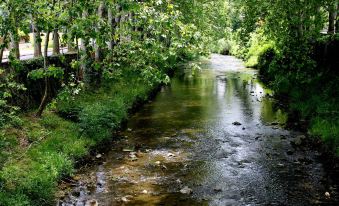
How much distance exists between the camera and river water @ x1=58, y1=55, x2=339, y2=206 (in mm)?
12087

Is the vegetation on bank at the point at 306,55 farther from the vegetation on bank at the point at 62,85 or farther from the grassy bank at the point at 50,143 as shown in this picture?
the grassy bank at the point at 50,143

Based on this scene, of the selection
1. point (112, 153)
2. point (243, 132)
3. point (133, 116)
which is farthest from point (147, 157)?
point (133, 116)

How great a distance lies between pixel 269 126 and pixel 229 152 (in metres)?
4.89

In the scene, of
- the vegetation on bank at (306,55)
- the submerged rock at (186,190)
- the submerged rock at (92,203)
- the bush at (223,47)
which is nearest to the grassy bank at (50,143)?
the submerged rock at (92,203)

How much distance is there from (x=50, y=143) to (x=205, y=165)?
5.44 meters

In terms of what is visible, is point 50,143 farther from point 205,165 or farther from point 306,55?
point 306,55

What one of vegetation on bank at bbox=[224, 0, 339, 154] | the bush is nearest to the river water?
vegetation on bank at bbox=[224, 0, 339, 154]

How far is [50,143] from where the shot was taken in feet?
47.6

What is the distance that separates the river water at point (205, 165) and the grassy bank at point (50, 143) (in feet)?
2.11

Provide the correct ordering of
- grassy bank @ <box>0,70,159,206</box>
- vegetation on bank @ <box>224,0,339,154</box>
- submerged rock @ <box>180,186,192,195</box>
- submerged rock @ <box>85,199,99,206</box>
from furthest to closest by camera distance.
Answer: vegetation on bank @ <box>224,0,339,154</box>, submerged rock @ <box>180,186,192,195</box>, submerged rock @ <box>85,199,99,206</box>, grassy bank @ <box>0,70,159,206</box>

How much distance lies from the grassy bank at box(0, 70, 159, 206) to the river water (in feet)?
2.11

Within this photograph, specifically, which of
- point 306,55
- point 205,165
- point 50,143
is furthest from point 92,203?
point 306,55

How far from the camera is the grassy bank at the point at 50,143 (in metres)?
11.2

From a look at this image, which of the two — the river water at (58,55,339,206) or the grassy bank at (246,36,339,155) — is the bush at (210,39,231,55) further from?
the river water at (58,55,339,206)
